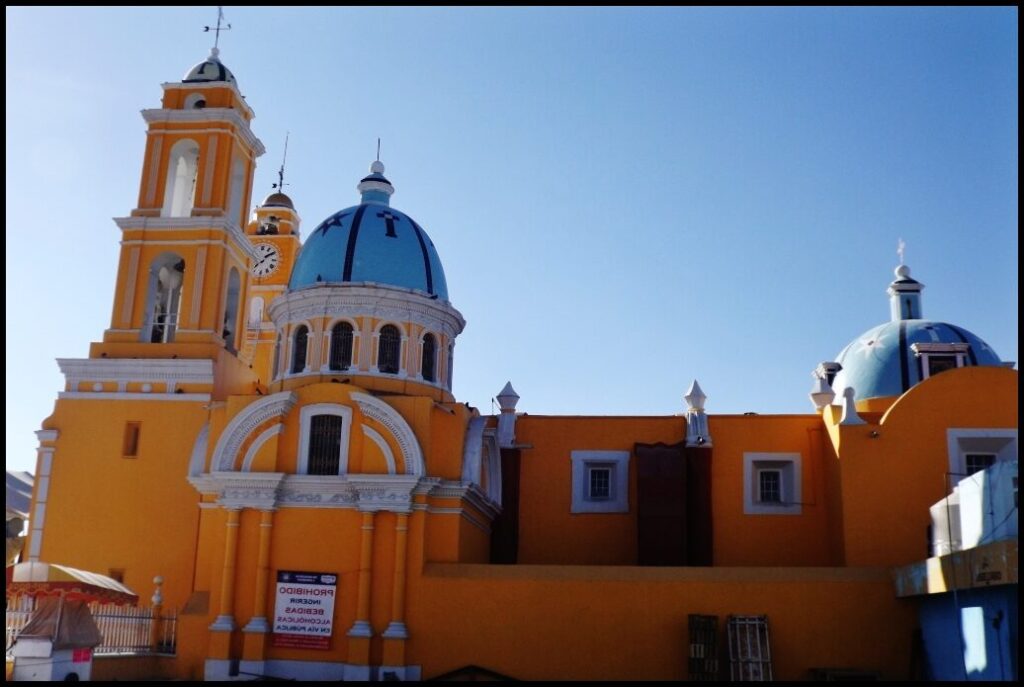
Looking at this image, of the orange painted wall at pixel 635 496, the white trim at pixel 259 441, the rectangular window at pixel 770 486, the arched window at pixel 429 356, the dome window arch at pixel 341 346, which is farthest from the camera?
the rectangular window at pixel 770 486

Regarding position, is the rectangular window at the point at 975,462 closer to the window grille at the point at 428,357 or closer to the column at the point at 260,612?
the window grille at the point at 428,357

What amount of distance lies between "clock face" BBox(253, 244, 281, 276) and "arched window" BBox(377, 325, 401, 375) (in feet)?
37.7

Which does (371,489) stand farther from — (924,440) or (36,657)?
(924,440)

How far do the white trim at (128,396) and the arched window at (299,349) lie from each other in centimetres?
203

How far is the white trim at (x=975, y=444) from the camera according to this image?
20.4 metres

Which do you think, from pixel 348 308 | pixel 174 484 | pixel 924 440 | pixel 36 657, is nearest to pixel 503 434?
pixel 348 308

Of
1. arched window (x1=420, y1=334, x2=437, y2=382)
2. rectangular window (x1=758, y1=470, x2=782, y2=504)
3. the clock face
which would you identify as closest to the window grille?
arched window (x1=420, y1=334, x2=437, y2=382)

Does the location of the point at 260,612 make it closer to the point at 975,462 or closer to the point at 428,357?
the point at 428,357

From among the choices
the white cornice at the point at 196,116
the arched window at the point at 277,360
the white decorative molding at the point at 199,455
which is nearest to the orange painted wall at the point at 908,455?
the arched window at the point at 277,360

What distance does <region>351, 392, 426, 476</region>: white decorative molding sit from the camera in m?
19.8

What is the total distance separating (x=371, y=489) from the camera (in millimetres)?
19688

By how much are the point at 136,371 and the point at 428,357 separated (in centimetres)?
666

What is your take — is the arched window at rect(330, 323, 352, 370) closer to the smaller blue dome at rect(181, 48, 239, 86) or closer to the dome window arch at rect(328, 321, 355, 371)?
the dome window arch at rect(328, 321, 355, 371)

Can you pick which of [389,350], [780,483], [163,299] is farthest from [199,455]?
[780,483]
